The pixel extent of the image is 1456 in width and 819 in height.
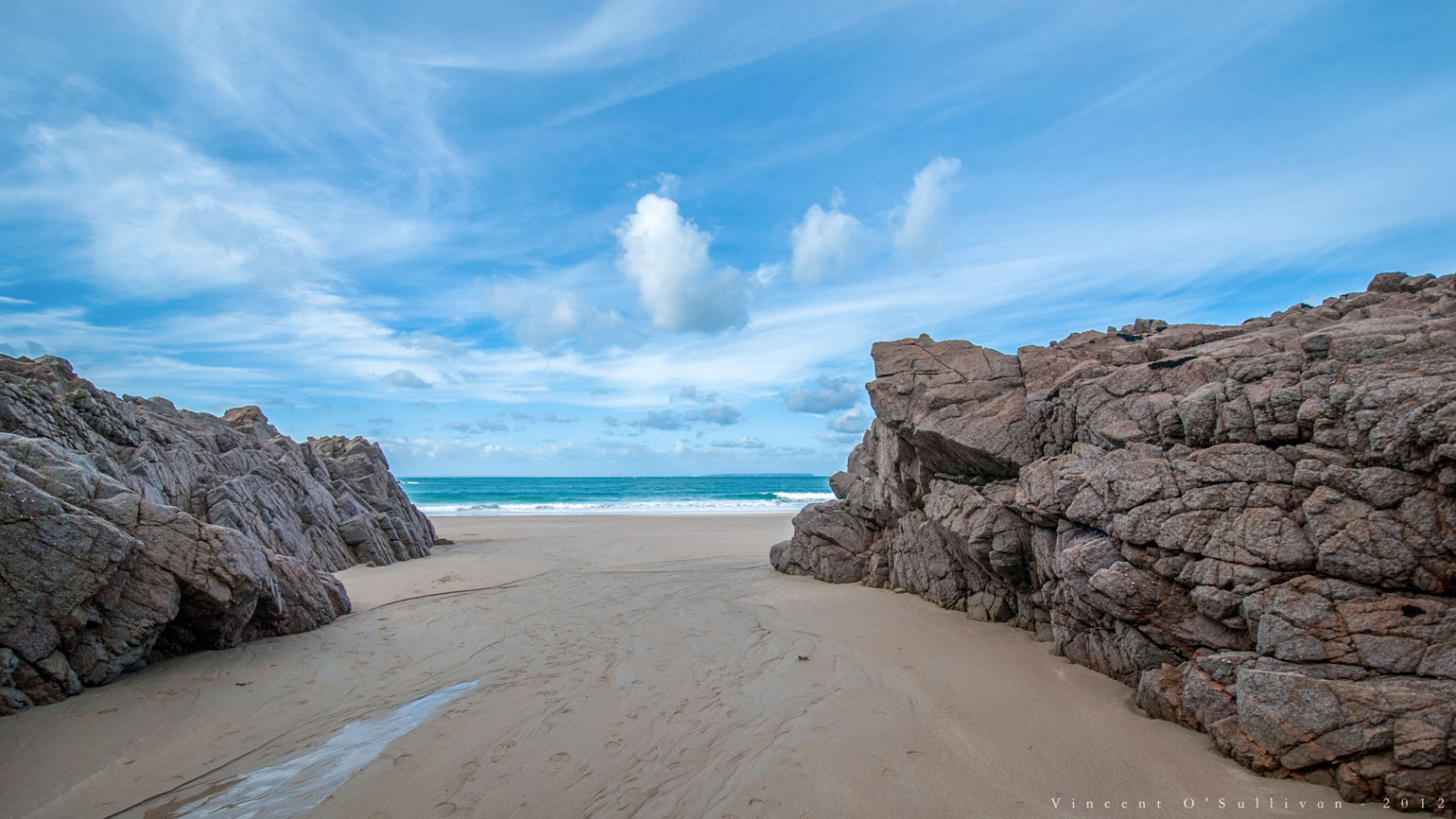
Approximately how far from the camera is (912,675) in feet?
26.3

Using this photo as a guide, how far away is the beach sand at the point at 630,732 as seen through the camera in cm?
538

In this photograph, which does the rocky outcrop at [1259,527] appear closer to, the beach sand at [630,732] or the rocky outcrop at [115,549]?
the beach sand at [630,732]

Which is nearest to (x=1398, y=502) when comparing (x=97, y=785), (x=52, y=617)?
(x=97, y=785)

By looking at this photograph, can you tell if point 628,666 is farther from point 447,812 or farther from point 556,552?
point 556,552

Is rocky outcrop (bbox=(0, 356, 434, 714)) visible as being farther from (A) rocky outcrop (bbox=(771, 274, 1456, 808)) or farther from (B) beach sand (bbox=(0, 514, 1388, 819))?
(A) rocky outcrop (bbox=(771, 274, 1456, 808))

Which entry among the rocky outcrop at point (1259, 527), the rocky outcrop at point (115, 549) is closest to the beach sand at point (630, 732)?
the rocky outcrop at point (115, 549)

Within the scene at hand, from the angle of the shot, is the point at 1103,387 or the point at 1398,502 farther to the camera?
the point at 1103,387

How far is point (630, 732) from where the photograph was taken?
22.4ft

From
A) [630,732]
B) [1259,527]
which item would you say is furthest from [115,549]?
[1259,527]

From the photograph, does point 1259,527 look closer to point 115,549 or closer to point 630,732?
point 630,732

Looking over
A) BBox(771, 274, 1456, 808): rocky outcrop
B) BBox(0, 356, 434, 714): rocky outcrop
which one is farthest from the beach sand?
BBox(771, 274, 1456, 808): rocky outcrop

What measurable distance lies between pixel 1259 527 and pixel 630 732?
6.98m

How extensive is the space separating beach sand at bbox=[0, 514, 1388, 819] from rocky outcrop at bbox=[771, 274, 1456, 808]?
530 mm

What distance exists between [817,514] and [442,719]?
10473mm
